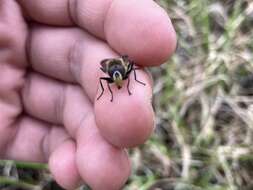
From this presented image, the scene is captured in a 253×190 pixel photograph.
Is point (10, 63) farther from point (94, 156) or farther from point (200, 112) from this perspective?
point (200, 112)

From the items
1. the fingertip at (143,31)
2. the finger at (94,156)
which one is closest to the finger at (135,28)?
the fingertip at (143,31)

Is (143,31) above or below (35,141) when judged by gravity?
above

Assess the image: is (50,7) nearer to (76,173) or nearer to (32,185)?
(76,173)

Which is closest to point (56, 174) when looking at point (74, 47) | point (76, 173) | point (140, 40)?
point (76, 173)

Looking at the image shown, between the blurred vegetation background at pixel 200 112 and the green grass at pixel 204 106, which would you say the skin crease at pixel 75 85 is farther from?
the green grass at pixel 204 106

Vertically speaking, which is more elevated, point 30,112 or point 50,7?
point 50,7

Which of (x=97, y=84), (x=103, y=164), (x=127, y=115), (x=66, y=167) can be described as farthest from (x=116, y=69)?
(x=66, y=167)

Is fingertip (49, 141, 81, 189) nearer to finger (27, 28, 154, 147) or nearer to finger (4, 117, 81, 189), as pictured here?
finger (4, 117, 81, 189)

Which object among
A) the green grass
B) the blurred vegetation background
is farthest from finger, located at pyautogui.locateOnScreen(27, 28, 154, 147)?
the green grass
